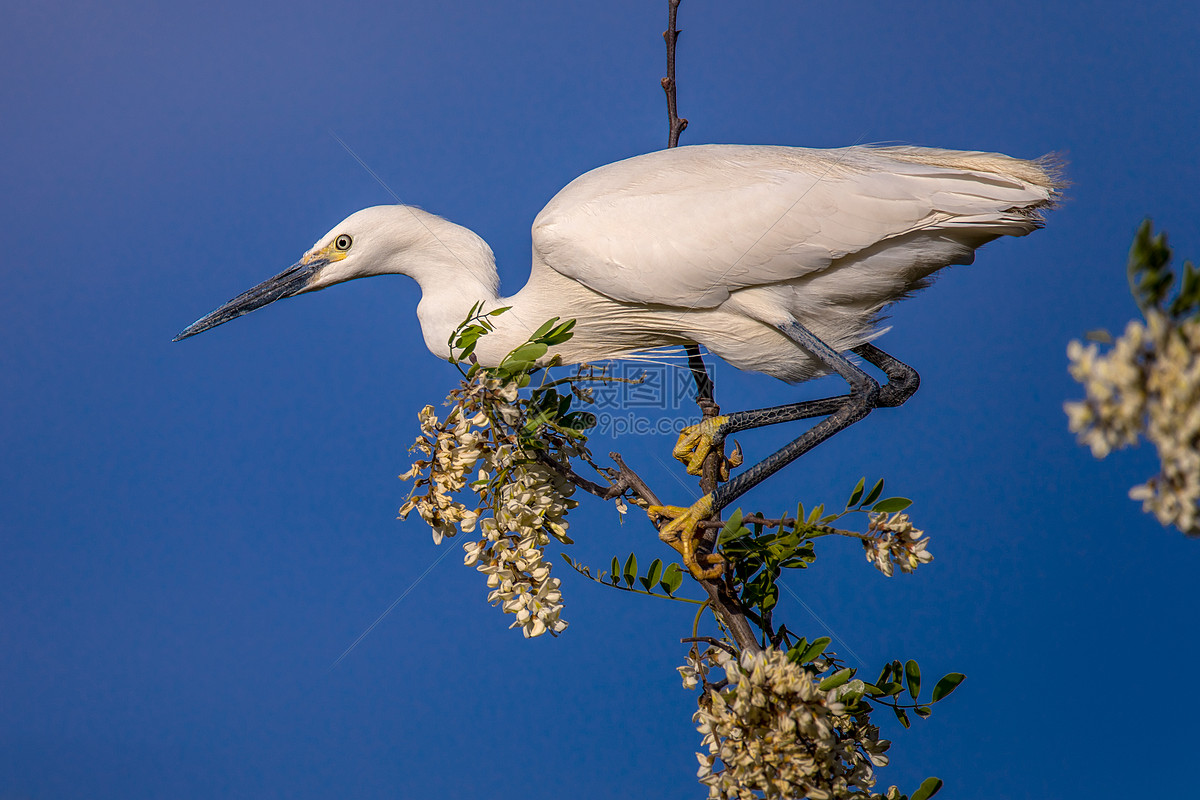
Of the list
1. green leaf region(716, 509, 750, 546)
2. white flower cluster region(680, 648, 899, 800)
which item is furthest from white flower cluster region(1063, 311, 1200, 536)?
green leaf region(716, 509, 750, 546)

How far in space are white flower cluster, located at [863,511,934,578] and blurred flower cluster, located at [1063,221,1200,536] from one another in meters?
0.39

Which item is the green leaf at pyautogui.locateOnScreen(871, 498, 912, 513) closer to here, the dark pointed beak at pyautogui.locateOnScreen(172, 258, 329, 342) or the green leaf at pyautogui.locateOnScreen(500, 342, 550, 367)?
the green leaf at pyautogui.locateOnScreen(500, 342, 550, 367)

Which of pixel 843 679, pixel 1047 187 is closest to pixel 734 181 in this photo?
pixel 1047 187

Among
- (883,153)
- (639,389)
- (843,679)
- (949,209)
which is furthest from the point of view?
(639,389)

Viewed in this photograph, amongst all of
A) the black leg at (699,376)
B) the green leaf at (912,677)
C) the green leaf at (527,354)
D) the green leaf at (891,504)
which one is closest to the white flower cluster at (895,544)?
the green leaf at (891,504)

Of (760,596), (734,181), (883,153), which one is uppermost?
(883,153)

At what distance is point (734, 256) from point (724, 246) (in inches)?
0.8

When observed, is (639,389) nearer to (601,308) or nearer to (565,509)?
(601,308)

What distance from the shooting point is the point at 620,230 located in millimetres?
1160

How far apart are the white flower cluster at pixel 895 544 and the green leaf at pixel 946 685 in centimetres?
15

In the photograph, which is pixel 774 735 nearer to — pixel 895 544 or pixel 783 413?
pixel 895 544

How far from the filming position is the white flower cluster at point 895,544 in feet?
2.58

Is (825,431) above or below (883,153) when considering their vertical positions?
below

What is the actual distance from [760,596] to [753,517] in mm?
124
